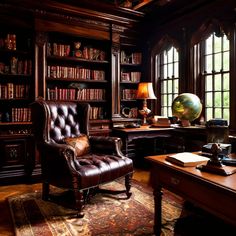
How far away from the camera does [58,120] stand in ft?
10.1

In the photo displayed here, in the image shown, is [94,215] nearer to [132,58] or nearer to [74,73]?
[74,73]

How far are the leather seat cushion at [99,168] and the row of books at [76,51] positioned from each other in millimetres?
1895

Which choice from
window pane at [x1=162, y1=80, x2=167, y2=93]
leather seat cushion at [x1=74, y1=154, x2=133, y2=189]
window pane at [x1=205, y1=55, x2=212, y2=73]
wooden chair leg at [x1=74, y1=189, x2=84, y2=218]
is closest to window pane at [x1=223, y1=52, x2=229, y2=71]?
window pane at [x1=205, y1=55, x2=212, y2=73]

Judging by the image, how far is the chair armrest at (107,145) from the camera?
3014 mm

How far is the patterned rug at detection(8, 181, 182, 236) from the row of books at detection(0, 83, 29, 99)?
1.46 meters

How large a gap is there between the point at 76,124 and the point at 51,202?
97cm

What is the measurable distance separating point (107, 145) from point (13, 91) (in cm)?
169

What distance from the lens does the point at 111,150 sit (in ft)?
9.98

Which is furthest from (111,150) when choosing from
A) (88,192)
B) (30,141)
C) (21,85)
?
(21,85)

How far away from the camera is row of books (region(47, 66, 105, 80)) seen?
4.02 metres

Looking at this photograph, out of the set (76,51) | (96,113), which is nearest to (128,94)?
(96,113)

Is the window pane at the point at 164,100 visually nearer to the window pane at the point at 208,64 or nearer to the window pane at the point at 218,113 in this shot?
the window pane at the point at 208,64

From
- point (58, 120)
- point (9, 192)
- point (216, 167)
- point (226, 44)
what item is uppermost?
point (226, 44)

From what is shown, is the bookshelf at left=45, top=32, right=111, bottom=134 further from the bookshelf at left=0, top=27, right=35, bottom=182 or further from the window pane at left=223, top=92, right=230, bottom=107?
the window pane at left=223, top=92, right=230, bottom=107
